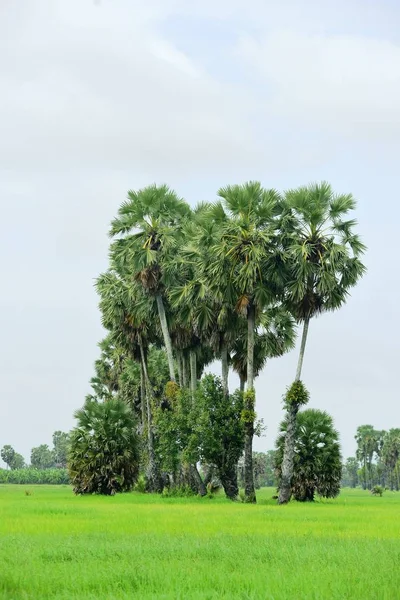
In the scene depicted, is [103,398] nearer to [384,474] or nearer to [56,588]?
[56,588]

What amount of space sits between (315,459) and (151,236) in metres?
15.1

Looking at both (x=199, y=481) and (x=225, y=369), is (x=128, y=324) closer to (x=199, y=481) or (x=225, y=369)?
(x=225, y=369)

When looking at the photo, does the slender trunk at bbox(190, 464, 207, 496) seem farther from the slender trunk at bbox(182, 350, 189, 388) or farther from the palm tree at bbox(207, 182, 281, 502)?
the slender trunk at bbox(182, 350, 189, 388)

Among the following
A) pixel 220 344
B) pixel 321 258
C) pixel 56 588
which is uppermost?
pixel 321 258

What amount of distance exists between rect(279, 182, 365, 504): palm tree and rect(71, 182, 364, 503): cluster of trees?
0.16 ft

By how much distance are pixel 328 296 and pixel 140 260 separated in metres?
11.0

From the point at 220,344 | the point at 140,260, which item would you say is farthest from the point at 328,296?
the point at 140,260

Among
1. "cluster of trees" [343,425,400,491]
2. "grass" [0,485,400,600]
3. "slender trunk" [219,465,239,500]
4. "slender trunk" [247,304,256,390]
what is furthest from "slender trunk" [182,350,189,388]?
"cluster of trees" [343,425,400,491]

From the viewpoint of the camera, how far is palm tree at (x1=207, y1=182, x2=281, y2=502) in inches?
1699

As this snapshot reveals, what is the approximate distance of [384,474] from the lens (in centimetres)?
17338

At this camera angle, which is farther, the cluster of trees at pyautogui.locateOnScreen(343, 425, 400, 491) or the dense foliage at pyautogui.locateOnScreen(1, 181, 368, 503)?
the cluster of trees at pyautogui.locateOnScreen(343, 425, 400, 491)

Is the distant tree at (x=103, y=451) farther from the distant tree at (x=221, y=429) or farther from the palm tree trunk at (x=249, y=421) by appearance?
the palm tree trunk at (x=249, y=421)

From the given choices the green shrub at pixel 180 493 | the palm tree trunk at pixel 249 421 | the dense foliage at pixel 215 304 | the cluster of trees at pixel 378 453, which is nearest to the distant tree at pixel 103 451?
the dense foliage at pixel 215 304

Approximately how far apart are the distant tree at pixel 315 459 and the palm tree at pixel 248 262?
5.57 meters
